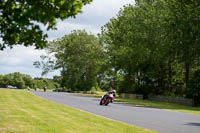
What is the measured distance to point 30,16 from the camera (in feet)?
25.6

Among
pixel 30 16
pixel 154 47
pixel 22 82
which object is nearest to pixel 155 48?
pixel 154 47

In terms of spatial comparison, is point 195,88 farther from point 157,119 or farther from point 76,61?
point 76,61

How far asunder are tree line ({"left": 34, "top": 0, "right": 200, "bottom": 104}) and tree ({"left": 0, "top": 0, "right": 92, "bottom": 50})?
36.2 m

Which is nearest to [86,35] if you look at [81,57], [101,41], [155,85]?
[81,57]

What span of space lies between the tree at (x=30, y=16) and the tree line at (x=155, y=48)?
36.2 m

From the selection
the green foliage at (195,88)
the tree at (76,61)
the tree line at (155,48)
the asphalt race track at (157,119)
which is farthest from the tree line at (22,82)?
the asphalt race track at (157,119)

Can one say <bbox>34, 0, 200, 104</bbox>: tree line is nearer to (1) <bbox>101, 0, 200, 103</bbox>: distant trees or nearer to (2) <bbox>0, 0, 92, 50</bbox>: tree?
(1) <bbox>101, 0, 200, 103</bbox>: distant trees

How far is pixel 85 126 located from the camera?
14094mm

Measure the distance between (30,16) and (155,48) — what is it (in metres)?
52.9

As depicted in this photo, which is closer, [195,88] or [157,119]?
[157,119]

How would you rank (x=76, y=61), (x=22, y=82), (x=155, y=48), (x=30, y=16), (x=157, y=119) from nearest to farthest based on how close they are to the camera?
(x=30, y=16) → (x=157, y=119) → (x=155, y=48) → (x=76, y=61) → (x=22, y=82)

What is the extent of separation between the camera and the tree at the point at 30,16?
312 inches

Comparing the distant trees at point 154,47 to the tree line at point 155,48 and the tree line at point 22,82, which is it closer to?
the tree line at point 155,48

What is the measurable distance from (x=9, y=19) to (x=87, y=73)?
93465 millimetres
